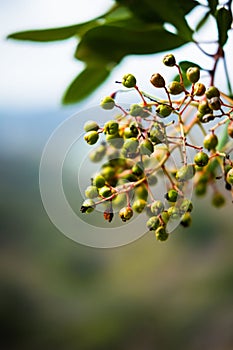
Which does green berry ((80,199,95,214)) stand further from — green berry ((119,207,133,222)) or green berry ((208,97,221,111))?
green berry ((208,97,221,111))

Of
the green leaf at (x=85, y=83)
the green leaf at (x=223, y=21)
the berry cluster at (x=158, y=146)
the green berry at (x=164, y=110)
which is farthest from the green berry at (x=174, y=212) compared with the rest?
the green leaf at (x=85, y=83)

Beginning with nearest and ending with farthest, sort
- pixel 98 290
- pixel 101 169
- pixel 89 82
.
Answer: pixel 101 169 → pixel 89 82 → pixel 98 290

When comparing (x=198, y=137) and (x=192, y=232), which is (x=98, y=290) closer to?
(x=192, y=232)

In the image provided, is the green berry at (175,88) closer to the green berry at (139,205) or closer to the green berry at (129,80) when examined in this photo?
the green berry at (129,80)

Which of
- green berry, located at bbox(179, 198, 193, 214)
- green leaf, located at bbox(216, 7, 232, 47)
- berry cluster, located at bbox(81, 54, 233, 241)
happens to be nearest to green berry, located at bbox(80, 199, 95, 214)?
berry cluster, located at bbox(81, 54, 233, 241)

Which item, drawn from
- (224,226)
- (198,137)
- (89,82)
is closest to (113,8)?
(89,82)

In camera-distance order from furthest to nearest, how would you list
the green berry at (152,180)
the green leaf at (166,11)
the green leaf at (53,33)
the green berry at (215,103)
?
1. the green leaf at (53,33)
2. the green leaf at (166,11)
3. the green berry at (152,180)
4. the green berry at (215,103)
